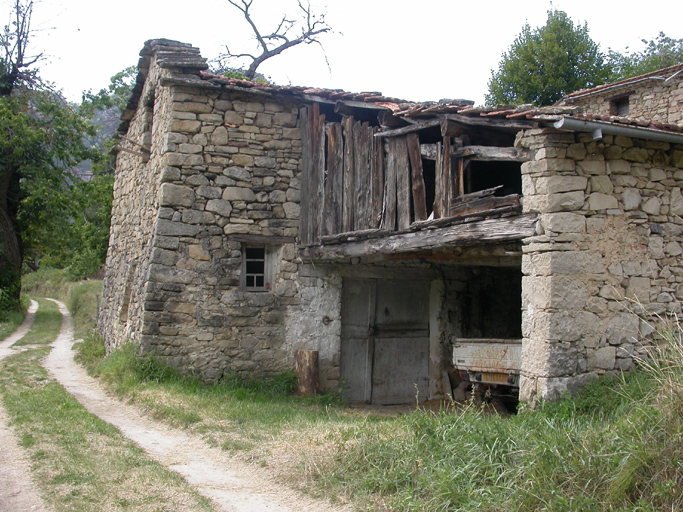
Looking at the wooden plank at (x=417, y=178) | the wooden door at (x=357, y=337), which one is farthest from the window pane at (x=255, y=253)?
the wooden plank at (x=417, y=178)

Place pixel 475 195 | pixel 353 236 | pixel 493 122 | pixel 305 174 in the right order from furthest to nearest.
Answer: pixel 305 174
pixel 353 236
pixel 475 195
pixel 493 122

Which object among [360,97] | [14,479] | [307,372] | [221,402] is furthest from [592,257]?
[14,479]

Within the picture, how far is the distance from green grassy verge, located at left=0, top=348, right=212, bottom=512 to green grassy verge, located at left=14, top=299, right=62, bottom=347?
7434 millimetres

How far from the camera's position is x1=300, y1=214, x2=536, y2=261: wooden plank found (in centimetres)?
607

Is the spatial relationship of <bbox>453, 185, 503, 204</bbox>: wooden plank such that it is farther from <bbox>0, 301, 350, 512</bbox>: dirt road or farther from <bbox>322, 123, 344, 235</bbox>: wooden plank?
<bbox>0, 301, 350, 512</bbox>: dirt road

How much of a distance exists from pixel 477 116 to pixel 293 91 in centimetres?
351

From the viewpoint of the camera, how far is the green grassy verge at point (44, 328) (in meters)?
14.7

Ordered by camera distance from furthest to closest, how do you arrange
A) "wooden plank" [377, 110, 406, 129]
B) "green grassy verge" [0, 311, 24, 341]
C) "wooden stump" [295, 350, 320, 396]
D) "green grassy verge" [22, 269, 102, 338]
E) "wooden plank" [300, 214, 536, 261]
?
"green grassy verge" [22, 269, 102, 338] < "green grassy verge" [0, 311, 24, 341] < "wooden stump" [295, 350, 320, 396] < "wooden plank" [377, 110, 406, 129] < "wooden plank" [300, 214, 536, 261]

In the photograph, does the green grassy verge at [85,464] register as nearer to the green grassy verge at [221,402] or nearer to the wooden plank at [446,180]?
the green grassy verge at [221,402]

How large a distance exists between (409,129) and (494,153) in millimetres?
1409

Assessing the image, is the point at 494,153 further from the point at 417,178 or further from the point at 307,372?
the point at 307,372

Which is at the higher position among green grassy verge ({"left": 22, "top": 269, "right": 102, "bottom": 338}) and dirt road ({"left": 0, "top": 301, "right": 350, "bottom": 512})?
green grassy verge ({"left": 22, "top": 269, "right": 102, "bottom": 338})

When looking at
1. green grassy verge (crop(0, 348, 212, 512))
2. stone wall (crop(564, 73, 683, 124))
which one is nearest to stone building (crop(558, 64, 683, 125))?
stone wall (crop(564, 73, 683, 124))

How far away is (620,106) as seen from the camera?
42.8 feet
